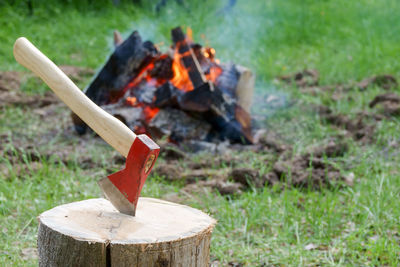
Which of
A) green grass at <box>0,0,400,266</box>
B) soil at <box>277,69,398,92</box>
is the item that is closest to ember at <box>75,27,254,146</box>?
green grass at <box>0,0,400,266</box>

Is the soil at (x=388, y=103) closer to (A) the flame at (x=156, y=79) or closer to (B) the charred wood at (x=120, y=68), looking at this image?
(A) the flame at (x=156, y=79)

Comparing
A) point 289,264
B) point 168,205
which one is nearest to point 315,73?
point 289,264

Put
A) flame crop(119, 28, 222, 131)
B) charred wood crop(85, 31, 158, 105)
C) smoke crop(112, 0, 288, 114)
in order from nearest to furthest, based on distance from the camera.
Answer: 1. flame crop(119, 28, 222, 131)
2. charred wood crop(85, 31, 158, 105)
3. smoke crop(112, 0, 288, 114)

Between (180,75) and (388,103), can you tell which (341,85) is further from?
(180,75)

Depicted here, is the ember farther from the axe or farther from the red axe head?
the red axe head

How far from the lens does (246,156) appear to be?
15.0 ft

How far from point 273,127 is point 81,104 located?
3331mm

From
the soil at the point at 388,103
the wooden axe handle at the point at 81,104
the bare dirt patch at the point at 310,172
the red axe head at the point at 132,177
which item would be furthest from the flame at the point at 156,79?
the red axe head at the point at 132,177

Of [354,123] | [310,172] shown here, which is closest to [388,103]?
[354,123]

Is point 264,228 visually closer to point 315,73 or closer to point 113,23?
point 315,73

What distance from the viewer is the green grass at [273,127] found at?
10.0 feet

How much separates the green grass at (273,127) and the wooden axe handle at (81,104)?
1017mm

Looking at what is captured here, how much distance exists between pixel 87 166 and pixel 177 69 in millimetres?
1421

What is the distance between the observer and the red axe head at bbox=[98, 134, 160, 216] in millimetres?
2113
